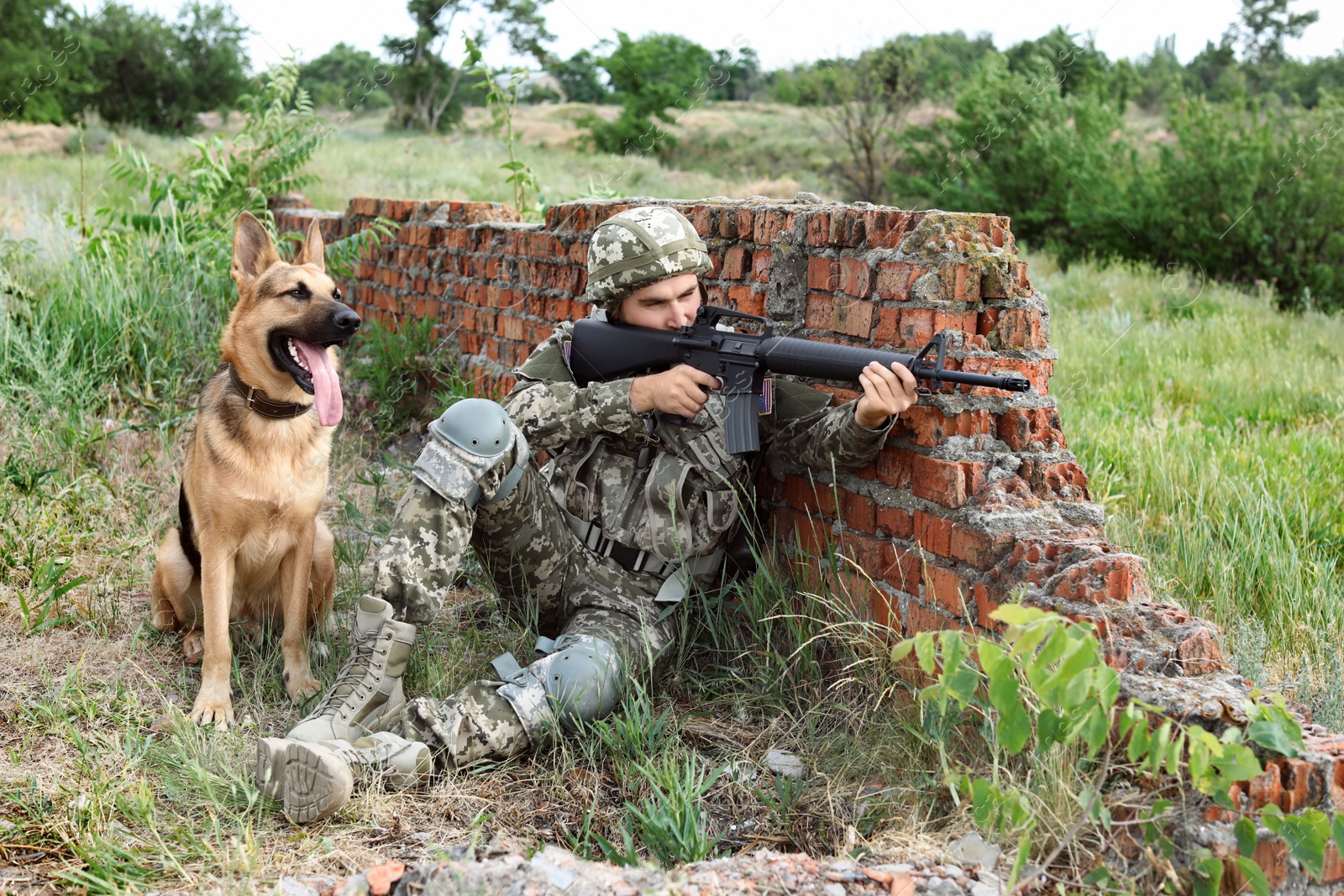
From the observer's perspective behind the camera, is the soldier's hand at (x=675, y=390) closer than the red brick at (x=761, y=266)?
Yes

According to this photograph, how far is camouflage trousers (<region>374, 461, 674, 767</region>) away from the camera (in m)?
2.68

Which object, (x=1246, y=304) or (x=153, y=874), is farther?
(x=1246, y=304)

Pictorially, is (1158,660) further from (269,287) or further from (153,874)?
(269,287)

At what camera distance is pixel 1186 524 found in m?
3.82

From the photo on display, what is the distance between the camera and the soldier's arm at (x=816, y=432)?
9.10ft

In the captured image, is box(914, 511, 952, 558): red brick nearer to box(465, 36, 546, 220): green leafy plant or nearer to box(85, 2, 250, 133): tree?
box(465, 36, 546, 220): green leafy plant

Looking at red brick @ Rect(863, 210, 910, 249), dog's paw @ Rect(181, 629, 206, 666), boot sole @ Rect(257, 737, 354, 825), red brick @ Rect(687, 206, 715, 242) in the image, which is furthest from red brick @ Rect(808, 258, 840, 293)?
dog's paw @ Rect(181, 629, 206, 666)

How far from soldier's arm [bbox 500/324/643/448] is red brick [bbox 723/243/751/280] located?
0.71 metres

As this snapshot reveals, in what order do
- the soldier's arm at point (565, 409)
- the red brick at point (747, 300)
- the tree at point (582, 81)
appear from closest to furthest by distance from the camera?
the soldier's arm at point (565, 409)
the red brick at point (747, 300)
the tree at point (582, 81)

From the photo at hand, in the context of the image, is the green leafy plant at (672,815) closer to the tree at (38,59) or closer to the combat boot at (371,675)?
the combat boot at (371,675)

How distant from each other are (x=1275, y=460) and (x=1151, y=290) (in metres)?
5.93

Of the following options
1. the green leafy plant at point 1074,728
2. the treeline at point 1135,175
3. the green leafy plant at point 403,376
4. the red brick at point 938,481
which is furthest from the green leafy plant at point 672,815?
the treeline at point 1135,175

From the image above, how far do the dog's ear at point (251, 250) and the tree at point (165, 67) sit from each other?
2919cm


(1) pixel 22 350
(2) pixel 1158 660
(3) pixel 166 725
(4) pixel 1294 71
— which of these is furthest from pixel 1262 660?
(4) pixel 1294 71
